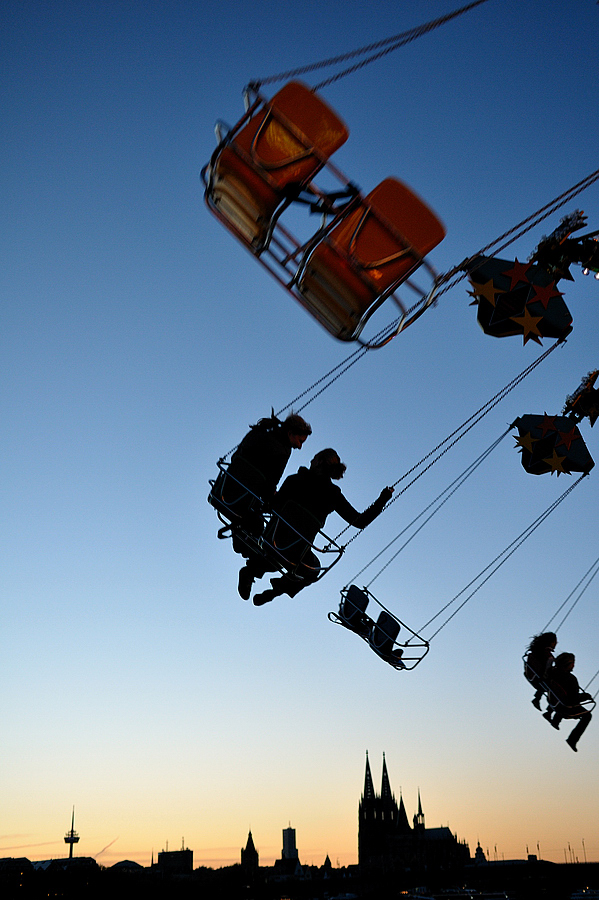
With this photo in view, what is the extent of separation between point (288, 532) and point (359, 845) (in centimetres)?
12909

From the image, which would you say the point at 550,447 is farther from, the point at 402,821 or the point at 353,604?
the point at 402,821

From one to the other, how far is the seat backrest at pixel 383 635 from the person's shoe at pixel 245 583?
1749 mm

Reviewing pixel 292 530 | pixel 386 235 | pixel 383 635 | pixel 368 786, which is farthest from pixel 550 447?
pixel 368 786

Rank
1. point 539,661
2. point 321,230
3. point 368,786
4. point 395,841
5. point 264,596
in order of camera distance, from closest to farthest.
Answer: point 321,230 < point 264,596 < point 539,661 < point 395,841 < point 368,786

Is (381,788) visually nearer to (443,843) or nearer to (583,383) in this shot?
(443,843)

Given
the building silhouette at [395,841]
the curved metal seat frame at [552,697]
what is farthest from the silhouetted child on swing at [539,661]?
the building silhouette at [395,841]

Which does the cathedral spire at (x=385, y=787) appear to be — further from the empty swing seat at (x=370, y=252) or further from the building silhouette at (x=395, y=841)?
the empty swing seat at (x=370, y=252)

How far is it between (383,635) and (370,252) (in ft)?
18.2

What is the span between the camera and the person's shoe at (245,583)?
9.85m

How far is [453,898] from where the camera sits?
104375 mm

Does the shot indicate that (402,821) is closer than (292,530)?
No

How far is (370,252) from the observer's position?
6.59 metres

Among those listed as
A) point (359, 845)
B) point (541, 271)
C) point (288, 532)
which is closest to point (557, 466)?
point (541, 271)

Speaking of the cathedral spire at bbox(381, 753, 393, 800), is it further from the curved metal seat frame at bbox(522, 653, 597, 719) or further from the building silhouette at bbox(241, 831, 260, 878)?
the curved metal seat frame at bbox(522, 653, 597, 719)
